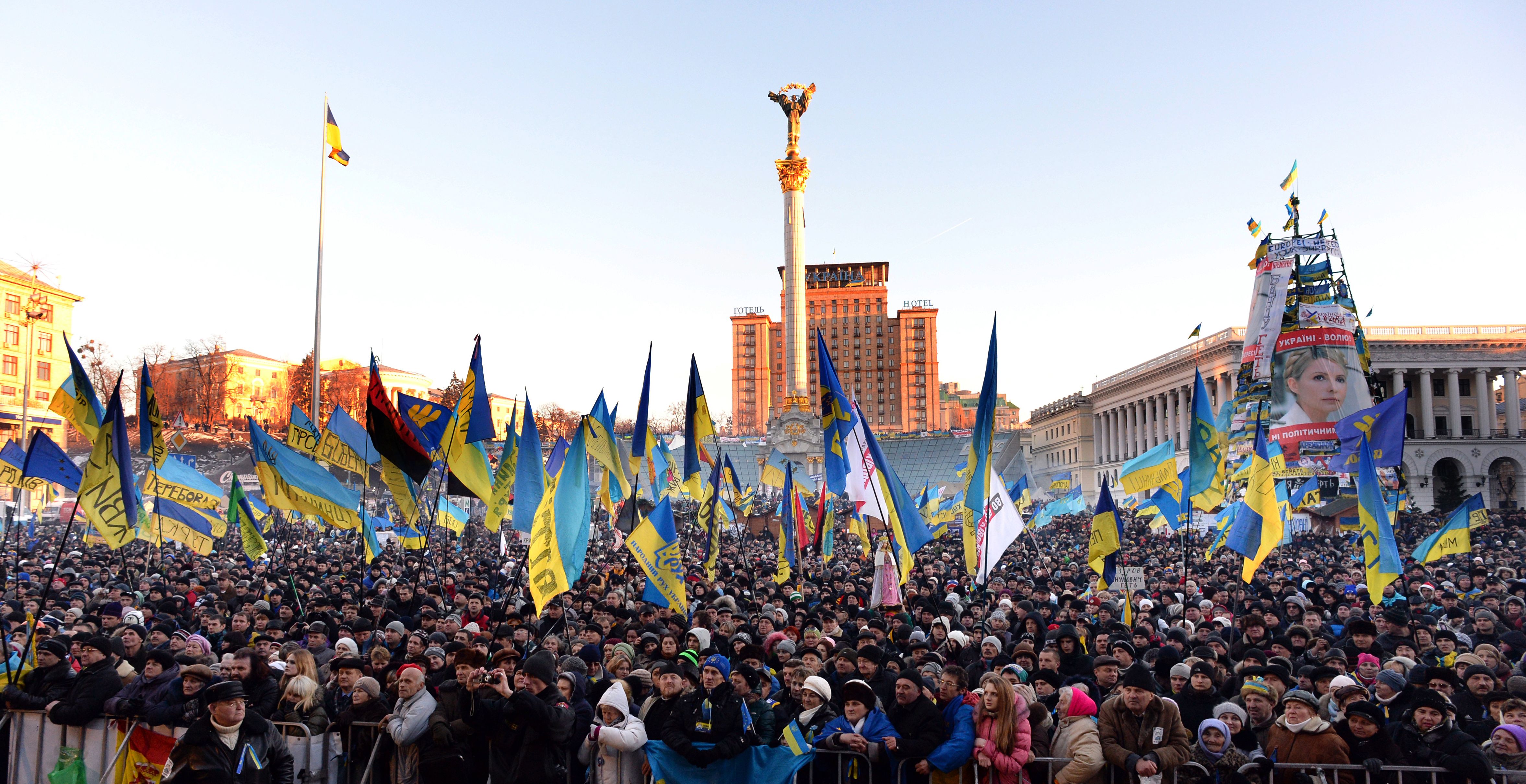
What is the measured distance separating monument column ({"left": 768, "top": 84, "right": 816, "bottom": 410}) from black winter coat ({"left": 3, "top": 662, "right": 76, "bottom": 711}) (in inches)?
2650

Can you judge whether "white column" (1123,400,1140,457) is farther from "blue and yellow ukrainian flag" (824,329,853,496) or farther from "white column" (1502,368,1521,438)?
"blue and yellow ukrainian flag" (824,329,853,496)

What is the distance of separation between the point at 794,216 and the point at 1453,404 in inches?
1768

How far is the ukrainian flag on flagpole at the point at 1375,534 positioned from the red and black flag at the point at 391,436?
33.6 ft

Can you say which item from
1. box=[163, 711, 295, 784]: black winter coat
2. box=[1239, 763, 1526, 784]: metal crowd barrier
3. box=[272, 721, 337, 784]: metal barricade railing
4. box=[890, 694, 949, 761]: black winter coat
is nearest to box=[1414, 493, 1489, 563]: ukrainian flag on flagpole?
box=[1239, 763, 1526, 784]: metal crowd barrier

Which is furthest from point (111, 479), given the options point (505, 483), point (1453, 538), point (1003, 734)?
point (1453, 538)

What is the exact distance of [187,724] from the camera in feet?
20.3

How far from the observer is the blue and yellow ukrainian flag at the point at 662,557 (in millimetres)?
9641

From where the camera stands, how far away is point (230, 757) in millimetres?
5336

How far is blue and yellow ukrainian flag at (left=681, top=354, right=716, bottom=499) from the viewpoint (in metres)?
13.8

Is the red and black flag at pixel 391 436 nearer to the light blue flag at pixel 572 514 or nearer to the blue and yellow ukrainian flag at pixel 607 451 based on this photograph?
Result: the light blue flag at pixel 572 514

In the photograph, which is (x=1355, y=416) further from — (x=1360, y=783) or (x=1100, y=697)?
(x=1360, y=783)

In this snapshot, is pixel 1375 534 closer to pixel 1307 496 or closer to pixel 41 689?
pixel 41 689

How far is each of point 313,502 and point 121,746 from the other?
6.97 m

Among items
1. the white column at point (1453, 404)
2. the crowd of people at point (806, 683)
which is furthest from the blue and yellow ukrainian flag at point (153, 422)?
the white column at point (1453, 404)
